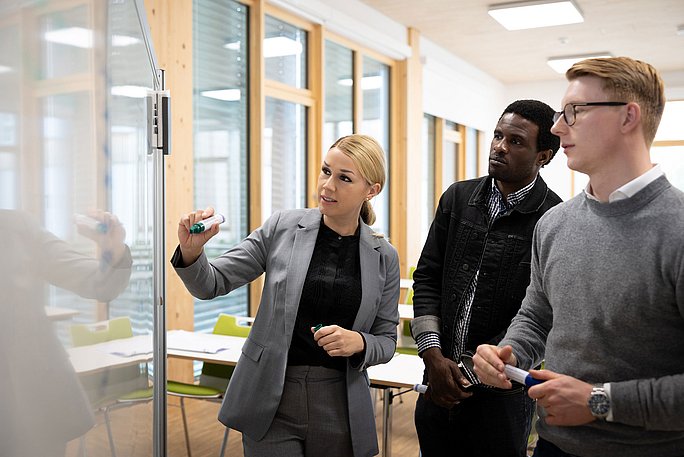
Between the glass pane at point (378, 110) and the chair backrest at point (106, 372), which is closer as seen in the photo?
the chair backrest at point (106, 372)

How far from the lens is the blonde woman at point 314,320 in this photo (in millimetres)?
1891

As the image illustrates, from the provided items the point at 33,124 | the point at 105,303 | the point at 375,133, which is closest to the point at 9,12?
the point at 33,124

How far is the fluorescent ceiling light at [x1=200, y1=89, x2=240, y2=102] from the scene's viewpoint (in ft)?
18.2

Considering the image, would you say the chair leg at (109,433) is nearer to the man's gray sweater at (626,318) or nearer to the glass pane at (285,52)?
the man's gray sweater at (626,318)

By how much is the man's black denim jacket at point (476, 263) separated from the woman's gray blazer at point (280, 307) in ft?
0.42

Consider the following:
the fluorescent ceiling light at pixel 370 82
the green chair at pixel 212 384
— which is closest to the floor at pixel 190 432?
the green chair at pixel 212 384

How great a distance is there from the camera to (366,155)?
2033 mm

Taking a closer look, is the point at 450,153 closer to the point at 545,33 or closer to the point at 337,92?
the point at 545,33

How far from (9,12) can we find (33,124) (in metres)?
0.11

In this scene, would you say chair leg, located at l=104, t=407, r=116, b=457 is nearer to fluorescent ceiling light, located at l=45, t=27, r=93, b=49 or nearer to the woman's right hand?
fluorescent ceiling light, located at l=45, t=27, r=93, b=49

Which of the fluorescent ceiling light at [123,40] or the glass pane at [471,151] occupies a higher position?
the glass pane at [471,151]

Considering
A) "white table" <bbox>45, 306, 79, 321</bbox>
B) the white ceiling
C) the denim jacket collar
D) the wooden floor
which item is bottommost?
the wooden floor

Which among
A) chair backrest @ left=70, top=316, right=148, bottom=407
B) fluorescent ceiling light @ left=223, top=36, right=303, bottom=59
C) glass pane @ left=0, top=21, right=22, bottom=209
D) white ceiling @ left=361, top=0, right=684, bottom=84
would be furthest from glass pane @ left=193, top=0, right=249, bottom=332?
glass pane @ left=0, top=21, right=22, bottom=209

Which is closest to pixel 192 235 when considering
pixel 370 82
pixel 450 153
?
pixel 370 82
